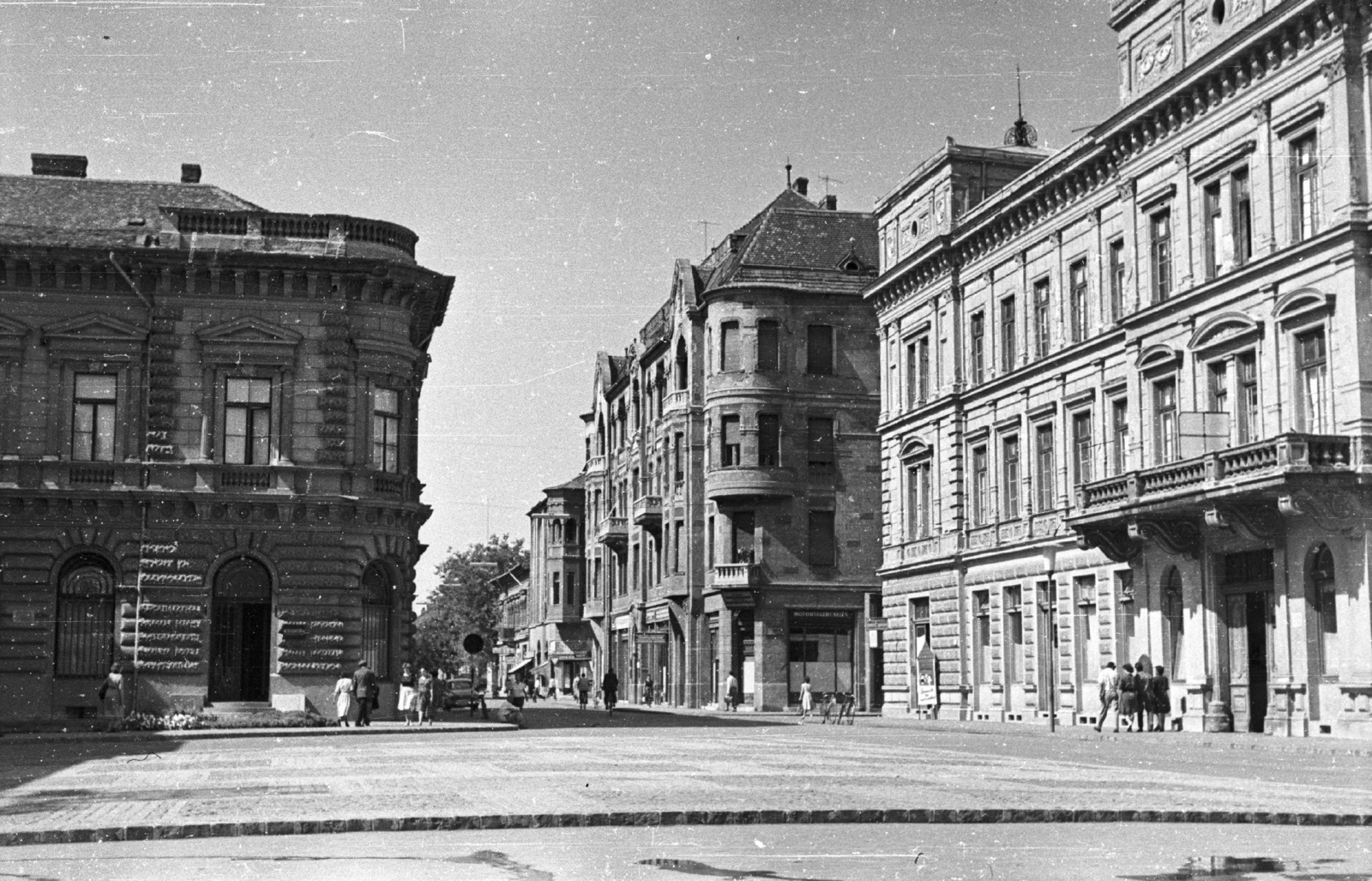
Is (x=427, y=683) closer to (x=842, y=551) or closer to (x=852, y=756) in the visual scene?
(x=852, y=756)

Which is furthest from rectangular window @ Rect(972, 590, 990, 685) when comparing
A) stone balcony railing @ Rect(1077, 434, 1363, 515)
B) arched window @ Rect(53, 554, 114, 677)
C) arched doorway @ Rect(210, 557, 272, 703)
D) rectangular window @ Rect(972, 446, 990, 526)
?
arched window @ Rect(53, 554, 114, 677)

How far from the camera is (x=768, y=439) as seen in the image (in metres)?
66.3

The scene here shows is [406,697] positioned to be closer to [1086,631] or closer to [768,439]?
Result: [1086,631]

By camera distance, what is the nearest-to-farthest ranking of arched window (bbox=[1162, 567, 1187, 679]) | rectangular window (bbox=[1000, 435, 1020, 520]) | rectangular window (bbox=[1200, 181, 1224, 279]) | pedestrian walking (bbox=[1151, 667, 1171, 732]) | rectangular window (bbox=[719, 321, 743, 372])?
rectangular window (bbox=[1200, 181, 1224, 279])
pedestrian walking (bbox=[1151, 667, 1171, 732])
arched window (bbox=[1162, 567, 1187, 679])
rectangular window (bbox=[1000, 435, 1020, 520])
rectangular window (bbox=[719, 321, 743, 372])

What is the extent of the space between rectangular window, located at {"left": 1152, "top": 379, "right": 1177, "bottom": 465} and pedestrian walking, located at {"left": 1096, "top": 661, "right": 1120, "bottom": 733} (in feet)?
16.7

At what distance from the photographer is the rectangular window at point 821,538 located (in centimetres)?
6638

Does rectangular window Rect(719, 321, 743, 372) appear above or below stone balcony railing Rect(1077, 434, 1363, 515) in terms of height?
above

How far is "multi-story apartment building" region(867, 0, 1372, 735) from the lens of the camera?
107ft

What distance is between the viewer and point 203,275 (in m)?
43.2

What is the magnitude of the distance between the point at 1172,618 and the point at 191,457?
24305mm

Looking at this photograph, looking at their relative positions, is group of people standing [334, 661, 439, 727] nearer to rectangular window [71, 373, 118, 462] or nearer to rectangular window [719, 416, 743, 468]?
rectangular window [71, 373, 118, 462]

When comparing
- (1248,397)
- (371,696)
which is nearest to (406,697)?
(371,696)

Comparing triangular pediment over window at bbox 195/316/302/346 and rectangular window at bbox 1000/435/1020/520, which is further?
rectangular window at bbox 1000/435/1020/520

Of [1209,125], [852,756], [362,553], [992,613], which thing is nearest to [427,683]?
[362,553]
